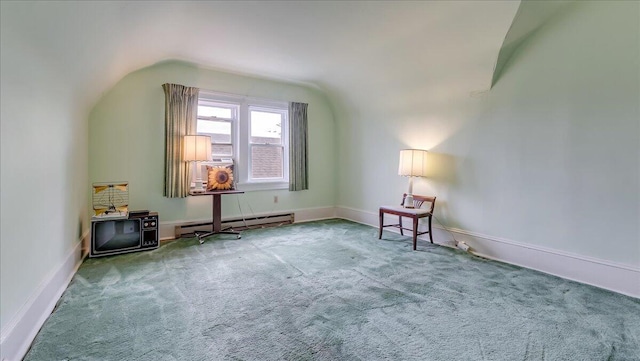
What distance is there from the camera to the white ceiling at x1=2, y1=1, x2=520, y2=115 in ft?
6.35

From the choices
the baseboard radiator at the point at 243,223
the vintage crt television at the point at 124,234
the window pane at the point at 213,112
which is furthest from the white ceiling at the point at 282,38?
the baseboard radiator at the point at 243,223

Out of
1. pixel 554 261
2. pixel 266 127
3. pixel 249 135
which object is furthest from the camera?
pixel 266 127

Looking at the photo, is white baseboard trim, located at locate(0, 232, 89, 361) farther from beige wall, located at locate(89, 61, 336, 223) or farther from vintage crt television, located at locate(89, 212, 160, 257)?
beige wall, located at locate(89, 61, 336, 223)

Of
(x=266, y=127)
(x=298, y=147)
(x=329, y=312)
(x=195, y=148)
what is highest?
(x=266, y=127)

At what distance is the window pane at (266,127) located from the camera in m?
4.91

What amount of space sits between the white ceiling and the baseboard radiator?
190cm

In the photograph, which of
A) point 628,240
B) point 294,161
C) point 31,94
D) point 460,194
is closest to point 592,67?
point 628,240

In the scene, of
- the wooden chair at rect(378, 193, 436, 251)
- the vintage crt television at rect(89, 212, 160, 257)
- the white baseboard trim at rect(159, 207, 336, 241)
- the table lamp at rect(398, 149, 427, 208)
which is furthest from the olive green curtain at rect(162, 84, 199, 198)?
the table lamp at rect(398, 149, 427, 208)

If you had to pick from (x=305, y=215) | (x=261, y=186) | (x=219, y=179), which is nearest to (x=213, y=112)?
(x=219, y=179)

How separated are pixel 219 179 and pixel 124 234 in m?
1.29

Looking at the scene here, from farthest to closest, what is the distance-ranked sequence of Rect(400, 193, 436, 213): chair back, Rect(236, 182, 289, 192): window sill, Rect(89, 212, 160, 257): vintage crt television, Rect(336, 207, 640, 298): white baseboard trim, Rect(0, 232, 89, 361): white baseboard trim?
Rect(236, 182, 289, 192): window sill
Rect(400, 193, 436, 213): chair back
Rect(89, 212, 160, 257): vintage crt television
Rect(336, 207, 640, 298): white baseboard trim
Rect(0, 232, 89, 361): white baseboard trim

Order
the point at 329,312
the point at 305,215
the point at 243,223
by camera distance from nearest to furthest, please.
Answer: the point at 329,312 → the point at 243,223 → the point at 305,215

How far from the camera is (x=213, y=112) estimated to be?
454 centimetres

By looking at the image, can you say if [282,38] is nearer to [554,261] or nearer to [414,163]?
[414,163]
